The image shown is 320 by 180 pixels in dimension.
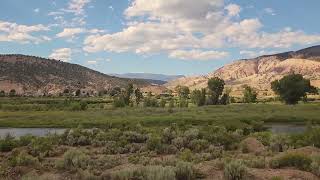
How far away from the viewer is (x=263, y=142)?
31.6m

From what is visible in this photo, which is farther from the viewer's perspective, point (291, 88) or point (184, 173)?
point (291, 88)

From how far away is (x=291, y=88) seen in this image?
109 meters

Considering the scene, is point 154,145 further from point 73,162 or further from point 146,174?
point 146,174

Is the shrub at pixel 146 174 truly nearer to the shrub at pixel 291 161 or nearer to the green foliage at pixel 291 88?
the shrub at pixel 291 161

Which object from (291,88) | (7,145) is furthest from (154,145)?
(291,88)

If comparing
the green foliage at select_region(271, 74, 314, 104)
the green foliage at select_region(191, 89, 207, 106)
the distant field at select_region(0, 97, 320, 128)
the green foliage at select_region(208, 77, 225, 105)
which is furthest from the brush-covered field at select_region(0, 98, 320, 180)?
the green foliage at select_region(208, 77, 225, 105)

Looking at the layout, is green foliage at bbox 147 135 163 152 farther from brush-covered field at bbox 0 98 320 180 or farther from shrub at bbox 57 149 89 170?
shrub at bbox 57 149 89 170

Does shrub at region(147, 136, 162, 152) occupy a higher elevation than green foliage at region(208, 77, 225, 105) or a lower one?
lower

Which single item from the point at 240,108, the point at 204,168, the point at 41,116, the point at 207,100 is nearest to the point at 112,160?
the point at 204,168

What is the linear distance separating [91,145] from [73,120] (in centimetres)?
4602

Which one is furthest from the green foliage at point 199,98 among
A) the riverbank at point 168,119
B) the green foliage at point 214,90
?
the riverbank at point 168,119

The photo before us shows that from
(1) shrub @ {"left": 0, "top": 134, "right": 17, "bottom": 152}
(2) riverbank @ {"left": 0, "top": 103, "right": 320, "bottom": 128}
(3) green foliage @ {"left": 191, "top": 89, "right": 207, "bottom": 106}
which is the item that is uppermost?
(3) green foliage @ {"left": 191, "top": 89, "right": 207, "bottom": 106}

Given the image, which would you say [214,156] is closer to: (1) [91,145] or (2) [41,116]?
(1) [91,145]

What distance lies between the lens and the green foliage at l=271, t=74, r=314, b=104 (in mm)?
108500
